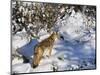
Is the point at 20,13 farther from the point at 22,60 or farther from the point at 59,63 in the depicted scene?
the point at 59,63

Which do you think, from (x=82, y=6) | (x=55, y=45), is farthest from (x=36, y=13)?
(x=82, y=6)

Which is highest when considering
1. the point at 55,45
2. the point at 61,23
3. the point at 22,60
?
the point at 61,23

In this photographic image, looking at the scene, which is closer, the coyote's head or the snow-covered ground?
the snow-covered ground

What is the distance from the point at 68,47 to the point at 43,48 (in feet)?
0.95

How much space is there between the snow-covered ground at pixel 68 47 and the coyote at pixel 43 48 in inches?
1.4

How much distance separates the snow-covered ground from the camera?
2242 millimetres

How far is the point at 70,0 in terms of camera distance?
96.4 inches

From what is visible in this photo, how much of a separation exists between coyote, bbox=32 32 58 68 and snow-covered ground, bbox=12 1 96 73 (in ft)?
0.12

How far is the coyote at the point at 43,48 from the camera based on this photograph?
2289mm

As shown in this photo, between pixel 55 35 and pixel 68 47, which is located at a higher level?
pixel 55 35

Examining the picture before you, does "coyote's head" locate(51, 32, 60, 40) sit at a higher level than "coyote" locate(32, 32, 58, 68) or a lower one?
higher

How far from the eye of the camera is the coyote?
2289 mm

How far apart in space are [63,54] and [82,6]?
59cm

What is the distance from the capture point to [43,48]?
2.32 meters
